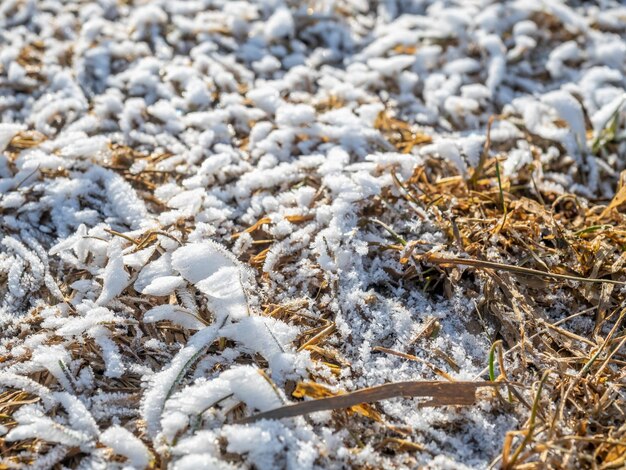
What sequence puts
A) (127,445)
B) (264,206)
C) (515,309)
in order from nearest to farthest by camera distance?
(127,445) < (515,309) < (264,206)

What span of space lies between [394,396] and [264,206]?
606 millimetres

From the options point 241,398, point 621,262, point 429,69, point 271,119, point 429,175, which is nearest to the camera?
point 241,398

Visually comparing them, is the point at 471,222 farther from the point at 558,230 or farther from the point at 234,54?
the point at 234,54

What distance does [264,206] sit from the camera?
1.41m

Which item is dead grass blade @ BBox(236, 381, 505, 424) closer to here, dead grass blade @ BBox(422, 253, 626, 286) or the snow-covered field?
the snow-covered field

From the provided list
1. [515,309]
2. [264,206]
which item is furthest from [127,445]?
[515,309]

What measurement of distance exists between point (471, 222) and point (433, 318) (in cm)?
29

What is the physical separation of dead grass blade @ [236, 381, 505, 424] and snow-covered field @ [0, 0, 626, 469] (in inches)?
0.8

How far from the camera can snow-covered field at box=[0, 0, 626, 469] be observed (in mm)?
992

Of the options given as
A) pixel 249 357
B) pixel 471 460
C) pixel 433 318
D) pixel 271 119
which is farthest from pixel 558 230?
pixel 271 119

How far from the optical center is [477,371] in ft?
3.58

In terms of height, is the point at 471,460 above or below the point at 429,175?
below

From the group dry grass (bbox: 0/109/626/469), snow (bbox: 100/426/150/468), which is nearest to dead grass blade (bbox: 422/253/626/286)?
dry grass (bbox: 0/109/626/469)

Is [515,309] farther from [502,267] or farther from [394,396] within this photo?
[394,396]
